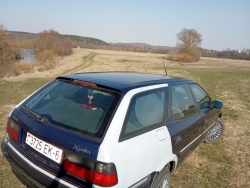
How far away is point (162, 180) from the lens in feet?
7.32

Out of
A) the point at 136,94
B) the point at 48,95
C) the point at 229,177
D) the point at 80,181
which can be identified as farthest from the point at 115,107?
the point at 229,177

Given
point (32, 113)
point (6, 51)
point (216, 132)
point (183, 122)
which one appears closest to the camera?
point (32, 113)

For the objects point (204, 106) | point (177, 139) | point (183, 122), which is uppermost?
point (204, 106)

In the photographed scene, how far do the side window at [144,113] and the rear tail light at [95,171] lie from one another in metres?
0.29

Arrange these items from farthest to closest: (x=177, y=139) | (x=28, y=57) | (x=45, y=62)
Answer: (x=28, y=57), (x=45, y=62), (x=177, y=139)

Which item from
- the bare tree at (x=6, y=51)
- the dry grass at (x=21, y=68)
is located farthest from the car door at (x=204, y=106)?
the bare tree at (x=6, y=51)

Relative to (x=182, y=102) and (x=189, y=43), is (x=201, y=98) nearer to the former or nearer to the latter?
(x=182, y=102)

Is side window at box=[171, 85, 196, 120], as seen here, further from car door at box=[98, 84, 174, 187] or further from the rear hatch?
the rear hatch

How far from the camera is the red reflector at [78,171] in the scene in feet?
5.25

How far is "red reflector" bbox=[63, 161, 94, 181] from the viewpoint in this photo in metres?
1.60

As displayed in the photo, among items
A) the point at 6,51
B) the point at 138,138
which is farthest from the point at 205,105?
the point at 6,51

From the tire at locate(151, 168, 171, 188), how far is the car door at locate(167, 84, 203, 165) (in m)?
0.29

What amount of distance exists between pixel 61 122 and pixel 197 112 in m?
2.24

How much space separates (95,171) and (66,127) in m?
0.50
